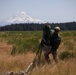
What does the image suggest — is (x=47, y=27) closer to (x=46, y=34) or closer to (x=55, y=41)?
(x=46, y=34)

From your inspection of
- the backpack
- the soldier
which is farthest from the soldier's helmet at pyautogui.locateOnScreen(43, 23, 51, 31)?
the soldier

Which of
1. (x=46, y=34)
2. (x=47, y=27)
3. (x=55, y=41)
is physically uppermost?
(x=47, y=27)

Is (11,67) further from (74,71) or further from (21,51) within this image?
(21,51)

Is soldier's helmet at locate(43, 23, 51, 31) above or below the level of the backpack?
above

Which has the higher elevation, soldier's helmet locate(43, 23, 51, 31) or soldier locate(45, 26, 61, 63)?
soldier's helmet locate(43, 23, 51, 31)

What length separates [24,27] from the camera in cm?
17338

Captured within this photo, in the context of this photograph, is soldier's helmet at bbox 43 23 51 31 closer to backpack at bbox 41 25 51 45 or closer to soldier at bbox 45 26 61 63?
backpack at bbox 41 25 51 45

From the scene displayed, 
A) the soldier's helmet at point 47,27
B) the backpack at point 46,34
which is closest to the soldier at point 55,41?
the backpack at point 46,34

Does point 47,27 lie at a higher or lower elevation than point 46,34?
higher

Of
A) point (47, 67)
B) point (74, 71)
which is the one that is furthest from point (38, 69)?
point (74, 71)

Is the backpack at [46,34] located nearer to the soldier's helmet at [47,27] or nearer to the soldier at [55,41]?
the soldier's helmet at [47,27]

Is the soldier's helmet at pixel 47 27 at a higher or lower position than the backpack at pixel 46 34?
higher

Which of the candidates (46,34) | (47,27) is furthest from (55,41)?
(47,27)

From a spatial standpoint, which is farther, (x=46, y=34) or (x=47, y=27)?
(x=46, y=34)
